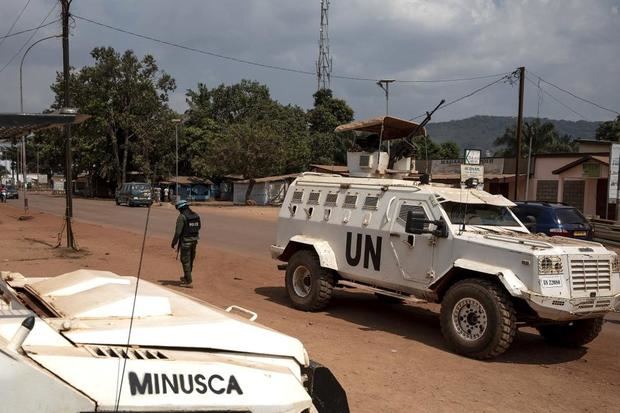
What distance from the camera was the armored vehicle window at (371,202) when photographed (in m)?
9.02

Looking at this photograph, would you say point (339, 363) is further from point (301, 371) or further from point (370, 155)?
point (370, 155)

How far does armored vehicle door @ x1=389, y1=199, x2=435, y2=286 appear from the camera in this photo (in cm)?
804

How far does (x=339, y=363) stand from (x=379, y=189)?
325 cm

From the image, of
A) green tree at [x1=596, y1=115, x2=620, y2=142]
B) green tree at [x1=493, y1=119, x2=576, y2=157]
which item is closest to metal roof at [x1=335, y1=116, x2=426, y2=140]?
green tree at [x1=493, y1=119, x2=576, y2=157]

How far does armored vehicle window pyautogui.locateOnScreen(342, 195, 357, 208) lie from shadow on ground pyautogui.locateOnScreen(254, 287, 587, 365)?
1718 millimetres

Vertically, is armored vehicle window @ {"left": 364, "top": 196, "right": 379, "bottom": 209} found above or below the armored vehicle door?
above

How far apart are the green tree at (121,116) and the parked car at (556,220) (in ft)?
154

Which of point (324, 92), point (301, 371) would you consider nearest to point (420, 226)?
point (301, 371)

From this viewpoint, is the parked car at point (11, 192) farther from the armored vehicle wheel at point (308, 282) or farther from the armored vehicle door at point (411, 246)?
the armored vehicle door at point (411, 246)

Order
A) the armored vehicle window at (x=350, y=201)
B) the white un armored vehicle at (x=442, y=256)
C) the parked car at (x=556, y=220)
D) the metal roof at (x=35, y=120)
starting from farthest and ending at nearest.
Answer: the parked car at (x=556, y=220)
the armored vehicle window at (x=350, y=201)
the white un armored vehicle at (x=442, y=256)
the metal roof at (x=35, y=120)

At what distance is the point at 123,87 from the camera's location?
192 ft

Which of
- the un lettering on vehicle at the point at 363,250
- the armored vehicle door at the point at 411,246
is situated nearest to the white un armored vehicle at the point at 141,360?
the armored vehicle door at the point at 411,246

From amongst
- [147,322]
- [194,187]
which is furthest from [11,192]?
[147,322]

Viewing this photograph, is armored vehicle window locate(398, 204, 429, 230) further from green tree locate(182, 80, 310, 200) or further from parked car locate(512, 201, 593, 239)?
green tree locate(182, 80, 310, 200)
